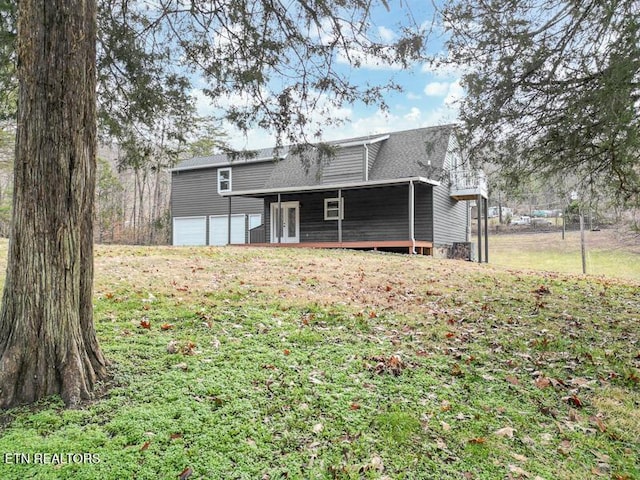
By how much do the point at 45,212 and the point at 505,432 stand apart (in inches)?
141

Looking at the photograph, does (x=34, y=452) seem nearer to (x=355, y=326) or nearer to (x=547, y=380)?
(x=355, y=326)

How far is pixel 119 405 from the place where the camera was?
9.77 feet

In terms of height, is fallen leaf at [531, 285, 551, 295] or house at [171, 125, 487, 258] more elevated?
house at [171, 125, 487, 258]

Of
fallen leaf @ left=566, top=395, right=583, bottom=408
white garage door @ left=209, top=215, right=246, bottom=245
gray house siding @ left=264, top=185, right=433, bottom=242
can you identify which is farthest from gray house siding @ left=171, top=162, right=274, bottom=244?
fallen leaf @ left=566, top=395, right=583, bottom=408

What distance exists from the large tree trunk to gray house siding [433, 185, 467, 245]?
15678 mm

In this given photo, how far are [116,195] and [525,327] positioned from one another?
Result: 29.9 m

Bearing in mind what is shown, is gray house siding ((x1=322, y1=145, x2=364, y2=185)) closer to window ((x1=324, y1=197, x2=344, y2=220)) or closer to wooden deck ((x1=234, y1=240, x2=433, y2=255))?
window ((x1=324, y1=197, x2=344, y2=220))

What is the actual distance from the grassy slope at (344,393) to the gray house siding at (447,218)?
11.5 m

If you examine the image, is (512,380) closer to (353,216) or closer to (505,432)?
(505,432)

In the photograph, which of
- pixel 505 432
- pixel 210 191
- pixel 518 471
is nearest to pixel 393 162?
pixel 210 191

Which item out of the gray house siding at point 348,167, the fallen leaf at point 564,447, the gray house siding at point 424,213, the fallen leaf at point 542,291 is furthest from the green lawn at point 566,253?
the fallen leaf at point 564,447

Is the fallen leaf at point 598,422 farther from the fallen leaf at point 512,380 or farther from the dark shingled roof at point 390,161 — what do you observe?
the dark shingled roof at point 390,161

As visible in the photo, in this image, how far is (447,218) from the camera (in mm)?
19078

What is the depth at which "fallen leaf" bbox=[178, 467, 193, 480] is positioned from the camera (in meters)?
2.41
